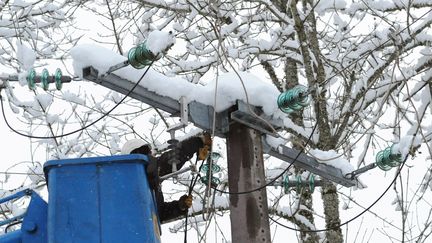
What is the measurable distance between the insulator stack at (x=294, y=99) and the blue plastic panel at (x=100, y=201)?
4.17 ft

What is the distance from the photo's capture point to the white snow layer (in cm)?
377

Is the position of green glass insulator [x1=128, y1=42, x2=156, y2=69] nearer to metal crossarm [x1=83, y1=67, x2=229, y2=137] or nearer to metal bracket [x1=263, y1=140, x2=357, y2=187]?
metal crossarm [x1=83, y1=67, x2=229, y2=137]

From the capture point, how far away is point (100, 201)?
10.4 feet

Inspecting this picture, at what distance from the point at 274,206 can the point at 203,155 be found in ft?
12.7

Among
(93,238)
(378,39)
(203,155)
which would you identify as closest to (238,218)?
(203,155)

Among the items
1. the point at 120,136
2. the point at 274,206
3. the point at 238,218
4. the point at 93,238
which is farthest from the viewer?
the point at 120,136

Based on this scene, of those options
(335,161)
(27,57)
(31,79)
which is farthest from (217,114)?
(27,57)

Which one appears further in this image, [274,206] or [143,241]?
[274,206]

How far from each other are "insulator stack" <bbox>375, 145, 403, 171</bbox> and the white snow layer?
0.73 m

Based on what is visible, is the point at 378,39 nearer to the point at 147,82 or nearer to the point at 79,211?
the point at 147,82

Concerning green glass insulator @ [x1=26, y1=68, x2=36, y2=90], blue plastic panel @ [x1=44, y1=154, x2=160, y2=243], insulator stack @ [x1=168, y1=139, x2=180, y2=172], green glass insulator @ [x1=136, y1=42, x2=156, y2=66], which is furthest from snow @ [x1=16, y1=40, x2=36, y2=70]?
blue plastic panel @ [x1=44, y1=154, x2=160, y2=243]

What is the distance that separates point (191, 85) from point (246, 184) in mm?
661

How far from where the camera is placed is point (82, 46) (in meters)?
3.82

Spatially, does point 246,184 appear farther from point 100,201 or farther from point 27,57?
point 27,57
